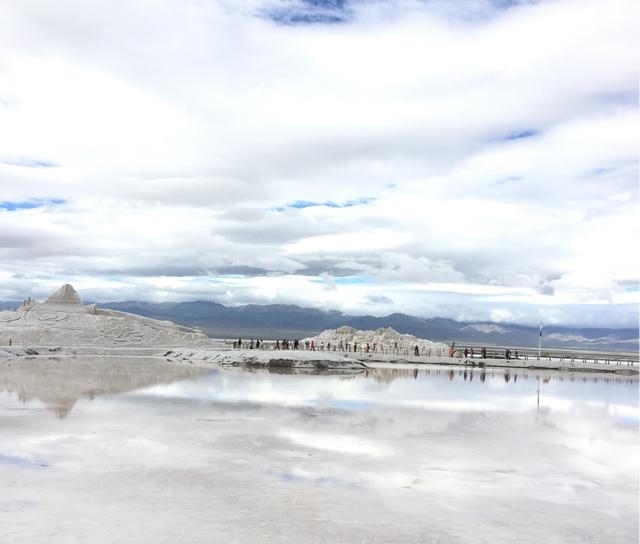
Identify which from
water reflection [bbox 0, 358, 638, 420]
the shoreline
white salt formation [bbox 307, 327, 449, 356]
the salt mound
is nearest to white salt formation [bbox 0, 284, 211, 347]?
the salt mound

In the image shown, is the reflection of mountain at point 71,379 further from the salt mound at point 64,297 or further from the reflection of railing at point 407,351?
the salt mound at point 64,297

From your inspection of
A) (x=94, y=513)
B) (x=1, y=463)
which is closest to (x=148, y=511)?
(x=94, y=513)

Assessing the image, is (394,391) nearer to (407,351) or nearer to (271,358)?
(271,358)

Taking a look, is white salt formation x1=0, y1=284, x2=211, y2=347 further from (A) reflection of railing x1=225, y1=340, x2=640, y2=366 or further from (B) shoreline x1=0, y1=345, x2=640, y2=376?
(A) reflection of railing x1=225, y1=340, x2=640, y2=366

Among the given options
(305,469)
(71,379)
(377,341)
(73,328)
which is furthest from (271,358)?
(377,341)

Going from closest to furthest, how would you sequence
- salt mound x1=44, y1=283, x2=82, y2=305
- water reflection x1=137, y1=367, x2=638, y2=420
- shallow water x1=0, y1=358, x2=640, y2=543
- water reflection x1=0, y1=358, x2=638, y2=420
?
shallow water x1=0, y1=358, x2=640, y2=543
water reflection x1=0, y1=358, x2=638, y2=420
water reflection x1=137, y1=367, x2=638, y2=420
salt mound x1=44, y1=283, x2=82, y2=305

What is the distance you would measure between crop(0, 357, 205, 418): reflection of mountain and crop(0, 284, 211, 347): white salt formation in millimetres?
15872

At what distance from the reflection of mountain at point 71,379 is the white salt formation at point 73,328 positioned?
15.9 m

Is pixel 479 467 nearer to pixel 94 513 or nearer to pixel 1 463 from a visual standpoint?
pixel 94 513

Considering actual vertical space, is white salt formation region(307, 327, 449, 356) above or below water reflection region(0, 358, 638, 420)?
above

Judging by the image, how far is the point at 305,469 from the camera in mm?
14188

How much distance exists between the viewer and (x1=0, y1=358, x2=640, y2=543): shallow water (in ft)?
33.8

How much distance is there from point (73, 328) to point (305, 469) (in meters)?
57.7

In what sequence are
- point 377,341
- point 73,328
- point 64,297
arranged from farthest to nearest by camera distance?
point 377,341 → point 64,297 → point 73,328
